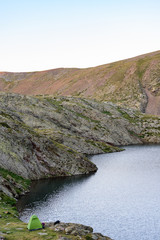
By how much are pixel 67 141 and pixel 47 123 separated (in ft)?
63.6

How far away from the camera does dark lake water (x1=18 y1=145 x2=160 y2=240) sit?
46.4 metres

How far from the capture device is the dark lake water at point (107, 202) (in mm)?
46406

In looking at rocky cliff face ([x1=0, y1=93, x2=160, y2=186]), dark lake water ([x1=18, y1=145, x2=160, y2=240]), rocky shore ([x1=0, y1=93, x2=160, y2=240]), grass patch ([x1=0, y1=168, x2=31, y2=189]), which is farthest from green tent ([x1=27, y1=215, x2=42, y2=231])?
rocky cliff face ([x1=0, y1=93, x2=160, y2=186])

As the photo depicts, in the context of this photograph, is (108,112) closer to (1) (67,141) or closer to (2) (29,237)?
(1) (67,141)

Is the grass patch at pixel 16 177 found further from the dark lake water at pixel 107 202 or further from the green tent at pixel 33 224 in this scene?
the green tent at pixel 33 224

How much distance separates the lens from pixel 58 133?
124250 mm

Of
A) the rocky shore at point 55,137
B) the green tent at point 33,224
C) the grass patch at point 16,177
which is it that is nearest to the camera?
the green tent at point 33,224

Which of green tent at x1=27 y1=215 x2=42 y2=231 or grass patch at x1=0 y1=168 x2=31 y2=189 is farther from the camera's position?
grass patch at x1=0 y1=168 x2=31 y2=189

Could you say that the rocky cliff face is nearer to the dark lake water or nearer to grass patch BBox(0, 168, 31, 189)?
grass patch BBox(0, 168, 31, 189)

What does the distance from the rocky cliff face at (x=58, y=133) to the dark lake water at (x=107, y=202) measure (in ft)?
21.3

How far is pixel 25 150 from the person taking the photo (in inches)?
3270

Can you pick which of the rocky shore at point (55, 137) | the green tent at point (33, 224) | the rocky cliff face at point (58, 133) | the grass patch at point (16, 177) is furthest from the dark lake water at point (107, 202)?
the green tent at point (33, 224)

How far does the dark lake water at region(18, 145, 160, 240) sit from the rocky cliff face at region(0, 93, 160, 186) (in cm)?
648

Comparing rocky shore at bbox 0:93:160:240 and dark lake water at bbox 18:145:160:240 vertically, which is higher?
rocky shore at bbox 0:93:160:240
